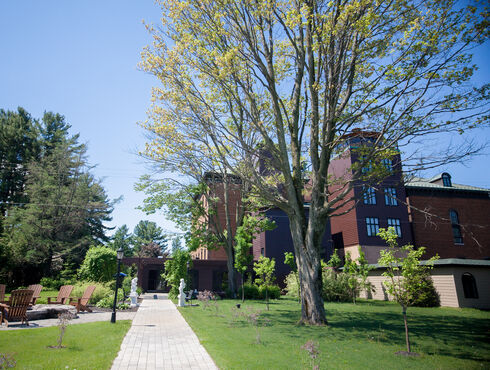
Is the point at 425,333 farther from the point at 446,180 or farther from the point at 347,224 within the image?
the point at 446,180

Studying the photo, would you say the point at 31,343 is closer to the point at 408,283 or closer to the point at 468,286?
the point at 408,283

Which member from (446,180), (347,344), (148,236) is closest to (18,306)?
(347,344)

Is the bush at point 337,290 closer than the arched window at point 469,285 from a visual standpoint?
No

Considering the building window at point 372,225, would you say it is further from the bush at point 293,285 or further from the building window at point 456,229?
the bush at point 293,285

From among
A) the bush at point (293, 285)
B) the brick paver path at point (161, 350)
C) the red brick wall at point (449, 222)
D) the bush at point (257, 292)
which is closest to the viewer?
the brick paver path at point (161, 350)

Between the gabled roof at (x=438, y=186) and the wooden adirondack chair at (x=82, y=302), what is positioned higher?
the gabled roof at (x=438, y=186)

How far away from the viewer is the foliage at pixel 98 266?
20000 mm

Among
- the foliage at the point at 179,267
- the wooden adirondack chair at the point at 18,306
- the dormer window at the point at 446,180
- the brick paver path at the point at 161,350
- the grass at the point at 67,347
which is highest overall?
the dormer window at the point at 446,180

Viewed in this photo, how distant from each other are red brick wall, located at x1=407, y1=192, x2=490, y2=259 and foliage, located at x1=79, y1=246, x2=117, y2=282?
32.0 metres

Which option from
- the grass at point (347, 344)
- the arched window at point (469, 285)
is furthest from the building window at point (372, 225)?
the grass at point (347, 344)

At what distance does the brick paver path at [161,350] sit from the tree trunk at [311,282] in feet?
14.7

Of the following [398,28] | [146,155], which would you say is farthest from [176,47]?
[398,28]

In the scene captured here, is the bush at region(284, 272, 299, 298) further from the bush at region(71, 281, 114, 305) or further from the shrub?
the bush at region(71, 281, 114, 305)

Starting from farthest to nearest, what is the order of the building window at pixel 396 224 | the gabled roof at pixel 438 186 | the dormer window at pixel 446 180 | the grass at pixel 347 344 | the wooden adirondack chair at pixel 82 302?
the dormer window at pixel 446 180
the gabled roof at pixel 438 186
the building window at pixel 396 224
the wooden adirondack chair at pixel 82 302
the grass at pixel 347 344
